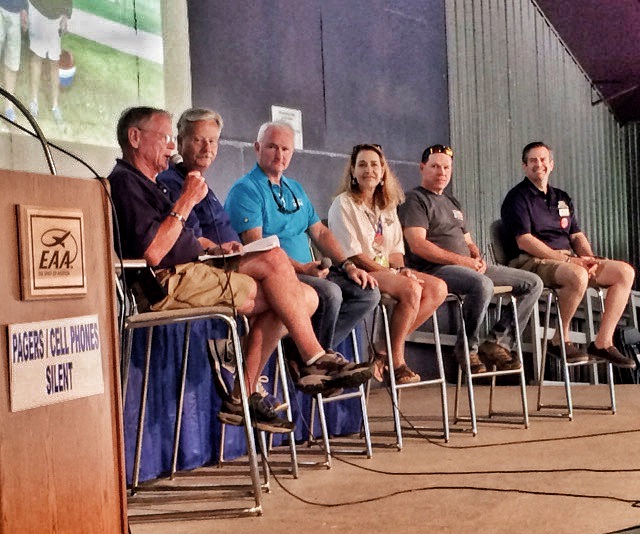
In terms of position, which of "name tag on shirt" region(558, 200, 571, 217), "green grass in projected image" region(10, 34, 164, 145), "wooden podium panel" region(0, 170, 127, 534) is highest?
"green grass in projected image" region(10, 34, 164, 145)

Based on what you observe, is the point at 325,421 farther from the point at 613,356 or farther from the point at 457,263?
the point at 613,356

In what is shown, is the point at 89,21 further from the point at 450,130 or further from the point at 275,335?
the point at 450,130

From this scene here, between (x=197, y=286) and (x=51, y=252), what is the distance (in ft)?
4.80

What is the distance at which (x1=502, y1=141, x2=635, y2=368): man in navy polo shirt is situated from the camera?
4727 millimetres

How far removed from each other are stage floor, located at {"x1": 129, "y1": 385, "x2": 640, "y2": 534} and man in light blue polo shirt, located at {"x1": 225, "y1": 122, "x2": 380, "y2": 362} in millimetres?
570

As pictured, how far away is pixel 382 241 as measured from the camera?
4.23 metres

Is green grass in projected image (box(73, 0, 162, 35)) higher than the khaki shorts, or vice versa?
green grass in projected image (box(73, 0, 162, 35))

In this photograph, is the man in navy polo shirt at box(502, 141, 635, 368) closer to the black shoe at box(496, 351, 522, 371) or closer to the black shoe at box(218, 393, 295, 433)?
the black shoe at box(496, 351, 522, 371)

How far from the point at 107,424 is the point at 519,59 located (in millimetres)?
6883

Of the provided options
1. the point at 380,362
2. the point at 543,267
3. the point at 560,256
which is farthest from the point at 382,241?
the point at 560,256

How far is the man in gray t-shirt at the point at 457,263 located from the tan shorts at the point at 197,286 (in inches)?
62.1

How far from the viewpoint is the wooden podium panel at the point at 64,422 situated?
135 cm

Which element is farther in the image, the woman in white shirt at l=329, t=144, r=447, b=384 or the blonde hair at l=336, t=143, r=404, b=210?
the blonde hair at l=336, t=143, r=404, b=210

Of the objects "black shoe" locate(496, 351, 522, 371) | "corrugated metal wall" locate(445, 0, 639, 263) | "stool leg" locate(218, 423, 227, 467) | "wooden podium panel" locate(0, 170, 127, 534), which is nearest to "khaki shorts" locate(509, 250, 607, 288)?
"black shoe" locate(496, 351, 522, 371)
